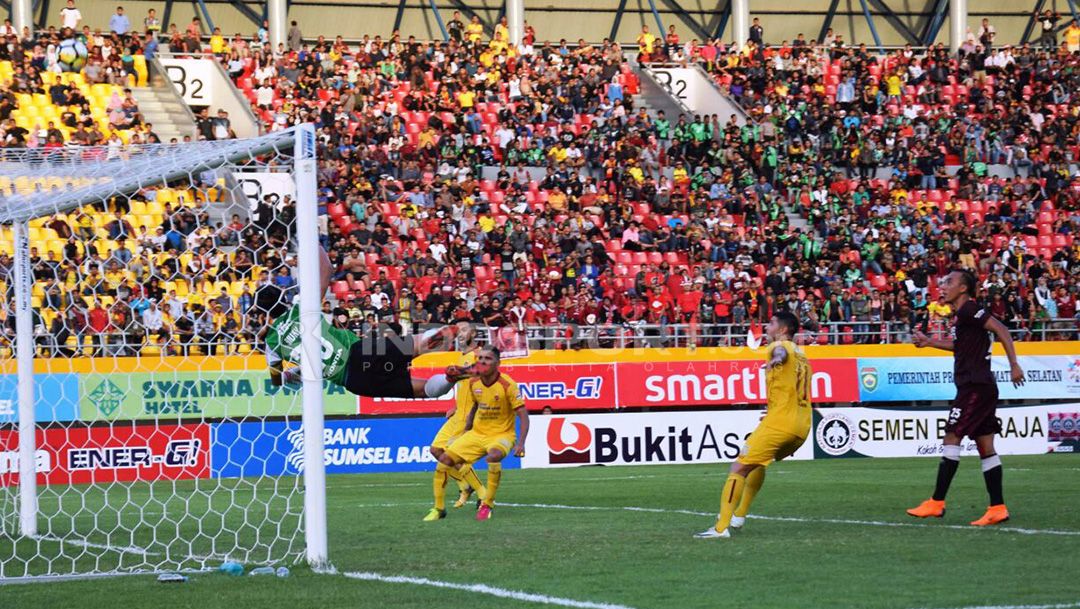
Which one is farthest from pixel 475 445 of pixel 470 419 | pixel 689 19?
pixel 689 19

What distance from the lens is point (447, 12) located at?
45812 millimetres

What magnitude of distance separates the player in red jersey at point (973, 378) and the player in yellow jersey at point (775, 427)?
4.19 feet

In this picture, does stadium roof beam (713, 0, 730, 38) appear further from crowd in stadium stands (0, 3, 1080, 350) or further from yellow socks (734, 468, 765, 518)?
yellow socks (734, 468, 765, 518)

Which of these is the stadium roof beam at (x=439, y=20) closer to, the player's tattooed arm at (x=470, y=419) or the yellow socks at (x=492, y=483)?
the player's tattooed arm at (x=470, y=419)

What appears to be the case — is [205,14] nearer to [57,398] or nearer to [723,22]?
[723,22]

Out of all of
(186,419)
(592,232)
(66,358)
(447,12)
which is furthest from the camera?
(447,12)

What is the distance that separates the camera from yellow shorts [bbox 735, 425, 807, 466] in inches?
469

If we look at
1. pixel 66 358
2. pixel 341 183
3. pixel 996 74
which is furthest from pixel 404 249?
pixel 996 74

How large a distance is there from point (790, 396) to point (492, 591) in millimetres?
4127

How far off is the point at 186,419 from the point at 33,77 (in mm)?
10271

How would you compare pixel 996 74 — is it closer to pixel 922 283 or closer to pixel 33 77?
pixel 922 283

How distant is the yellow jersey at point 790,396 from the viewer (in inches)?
472

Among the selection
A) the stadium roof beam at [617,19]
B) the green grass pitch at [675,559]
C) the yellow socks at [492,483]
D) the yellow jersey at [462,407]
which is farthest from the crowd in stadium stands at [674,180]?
the green grass pitch at [675,559]

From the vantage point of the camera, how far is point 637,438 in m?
27.2
